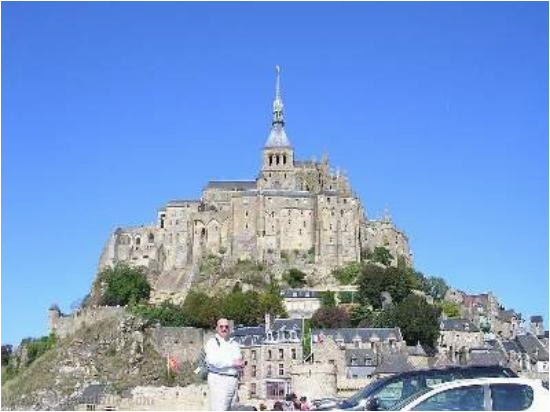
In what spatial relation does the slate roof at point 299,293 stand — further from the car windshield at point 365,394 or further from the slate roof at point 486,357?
the car windshield at point 365,394

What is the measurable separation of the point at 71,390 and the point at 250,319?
1274 centimetres

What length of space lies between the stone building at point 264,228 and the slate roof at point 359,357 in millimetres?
23226

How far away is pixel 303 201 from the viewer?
77250 millimetres

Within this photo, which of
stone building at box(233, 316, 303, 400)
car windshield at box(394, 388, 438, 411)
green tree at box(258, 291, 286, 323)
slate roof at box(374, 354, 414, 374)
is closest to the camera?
car windshield at box(394, 388, 438, 411)

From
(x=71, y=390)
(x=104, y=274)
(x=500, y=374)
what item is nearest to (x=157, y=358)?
(x=71, y=390)

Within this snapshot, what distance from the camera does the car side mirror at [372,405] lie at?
13.7m

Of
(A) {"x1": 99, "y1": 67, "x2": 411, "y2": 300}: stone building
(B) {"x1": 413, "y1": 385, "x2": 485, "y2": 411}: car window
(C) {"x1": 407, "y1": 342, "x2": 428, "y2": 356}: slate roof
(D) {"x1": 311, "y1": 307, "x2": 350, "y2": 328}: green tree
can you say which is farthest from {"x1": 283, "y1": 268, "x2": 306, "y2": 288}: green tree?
(B) {"x1": 413, "y1": 385, "x2": 485, "y2": 411}: car window

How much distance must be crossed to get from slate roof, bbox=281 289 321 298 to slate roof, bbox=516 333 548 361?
1427 centimetres

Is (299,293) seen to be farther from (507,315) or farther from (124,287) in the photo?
(507,315)

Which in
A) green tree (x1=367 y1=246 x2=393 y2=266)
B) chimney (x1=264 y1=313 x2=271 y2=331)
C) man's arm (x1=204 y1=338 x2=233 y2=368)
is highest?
green tree (x1=367 y1=246 x2=393 y2=266)

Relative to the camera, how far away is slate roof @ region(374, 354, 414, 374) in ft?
151

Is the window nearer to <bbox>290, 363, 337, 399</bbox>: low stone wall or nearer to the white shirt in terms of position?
<bbox>290, 363, 337, 399</bbox>: low stone wall

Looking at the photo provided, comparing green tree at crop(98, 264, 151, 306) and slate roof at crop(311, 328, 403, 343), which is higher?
green tree at crop(98, 264, 151, 306)

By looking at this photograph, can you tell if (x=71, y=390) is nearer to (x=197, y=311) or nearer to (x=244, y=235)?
(x=197, y=311)
